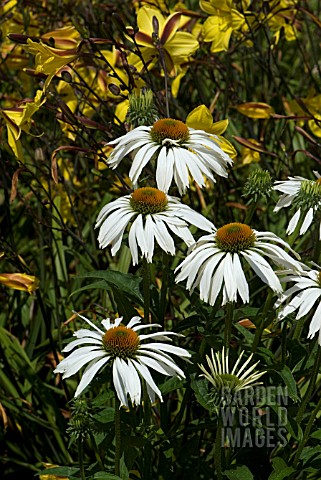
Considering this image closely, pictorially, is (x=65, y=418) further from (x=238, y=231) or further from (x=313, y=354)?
(x=238, y=231)

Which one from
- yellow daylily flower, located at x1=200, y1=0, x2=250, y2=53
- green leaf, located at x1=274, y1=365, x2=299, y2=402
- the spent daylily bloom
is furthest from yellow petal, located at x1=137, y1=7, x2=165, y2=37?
green leaf, located at x1=274, y1=365, x2=299, y2=402

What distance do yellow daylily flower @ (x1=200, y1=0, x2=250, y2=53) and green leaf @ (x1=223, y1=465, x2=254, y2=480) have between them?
1463 mm

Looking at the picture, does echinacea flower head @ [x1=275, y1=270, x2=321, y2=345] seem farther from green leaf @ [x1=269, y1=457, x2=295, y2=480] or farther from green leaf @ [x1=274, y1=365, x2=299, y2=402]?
green leaf @ [x1=269, y1=457, x2=295, y2=480]

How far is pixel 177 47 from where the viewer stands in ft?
7.48

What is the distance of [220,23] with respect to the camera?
2.55 meters

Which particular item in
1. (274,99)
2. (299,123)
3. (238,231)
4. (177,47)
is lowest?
(238,231)

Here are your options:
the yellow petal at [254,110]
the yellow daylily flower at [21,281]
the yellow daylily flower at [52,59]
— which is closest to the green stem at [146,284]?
the yellow daylily flower at [21,281]

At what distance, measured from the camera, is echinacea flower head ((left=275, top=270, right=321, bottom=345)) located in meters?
1.41

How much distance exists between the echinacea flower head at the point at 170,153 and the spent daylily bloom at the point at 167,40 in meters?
0.56

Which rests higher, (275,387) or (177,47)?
(177,47)

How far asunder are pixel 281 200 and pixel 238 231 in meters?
0.30

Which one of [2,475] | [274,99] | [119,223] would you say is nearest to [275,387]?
[119,223]

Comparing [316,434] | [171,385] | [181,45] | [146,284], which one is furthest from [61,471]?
[181,45]

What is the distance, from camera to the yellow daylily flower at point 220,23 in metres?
2.52
